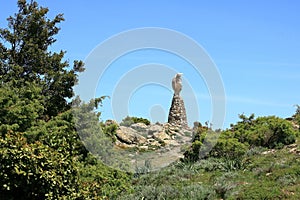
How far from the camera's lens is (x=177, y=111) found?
2561cm

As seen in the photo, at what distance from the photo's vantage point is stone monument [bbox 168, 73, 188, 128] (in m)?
25.4

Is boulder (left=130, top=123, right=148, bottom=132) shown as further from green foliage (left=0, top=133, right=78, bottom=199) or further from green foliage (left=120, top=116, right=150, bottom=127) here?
green foliage (left=0, top=133, right=78, bottom=199)

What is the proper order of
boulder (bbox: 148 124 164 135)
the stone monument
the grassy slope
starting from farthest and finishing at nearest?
the stone monument
boulder (bbox: 148 124 164 135)
the grassy slope

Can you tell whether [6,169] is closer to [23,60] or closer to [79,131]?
[79,131]

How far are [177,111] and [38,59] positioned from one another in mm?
10015

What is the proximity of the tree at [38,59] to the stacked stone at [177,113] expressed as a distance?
867 centimetres

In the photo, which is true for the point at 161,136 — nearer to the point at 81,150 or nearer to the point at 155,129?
the point at 155,129

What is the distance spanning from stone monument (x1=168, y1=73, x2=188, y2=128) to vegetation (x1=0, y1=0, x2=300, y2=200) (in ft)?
20.2

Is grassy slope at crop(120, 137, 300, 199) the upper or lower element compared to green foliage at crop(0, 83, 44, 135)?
lower

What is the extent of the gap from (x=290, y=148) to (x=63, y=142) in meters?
9.88

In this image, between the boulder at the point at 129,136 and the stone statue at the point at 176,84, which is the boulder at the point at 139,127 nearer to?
the boulder at the point at 129,136

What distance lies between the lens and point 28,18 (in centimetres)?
1847

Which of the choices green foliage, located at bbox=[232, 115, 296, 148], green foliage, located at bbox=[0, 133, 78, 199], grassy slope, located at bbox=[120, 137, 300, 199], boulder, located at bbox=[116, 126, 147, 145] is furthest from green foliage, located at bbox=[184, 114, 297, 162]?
green foliage, located at bbox=[0, 133, 78, 199]

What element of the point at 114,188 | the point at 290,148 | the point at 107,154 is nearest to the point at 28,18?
the point at 107,154
